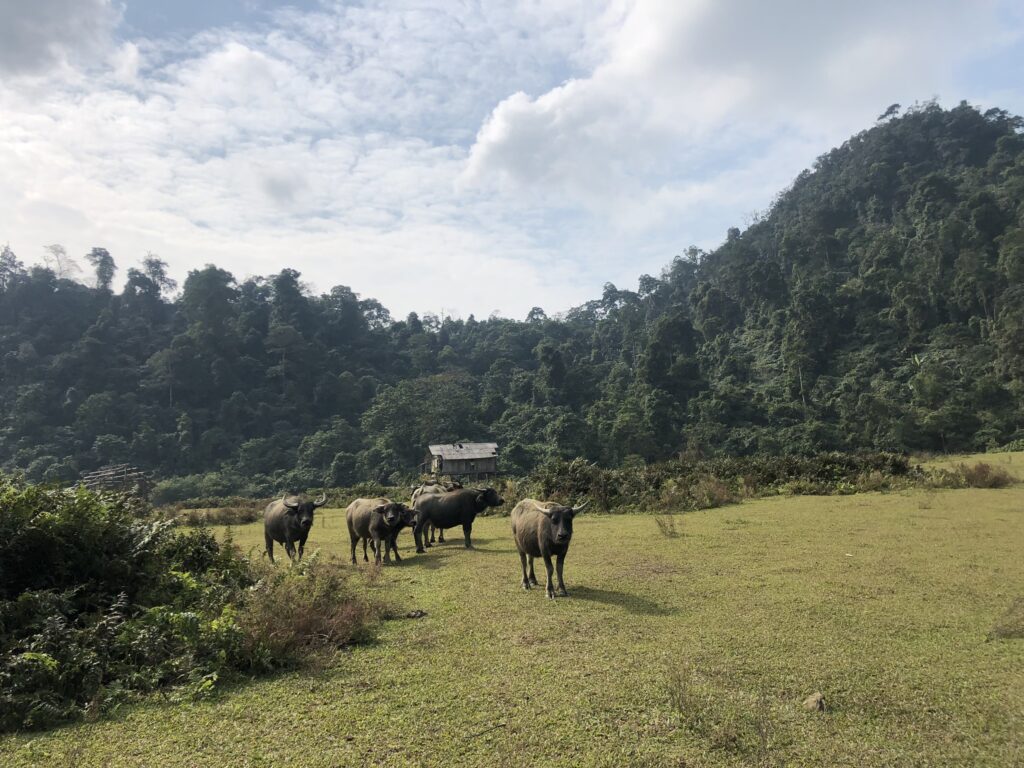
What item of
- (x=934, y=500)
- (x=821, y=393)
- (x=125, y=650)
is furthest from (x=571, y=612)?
(x=821, y=393)

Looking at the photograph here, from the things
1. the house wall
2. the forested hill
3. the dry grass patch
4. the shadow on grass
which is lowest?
the dry grass patch

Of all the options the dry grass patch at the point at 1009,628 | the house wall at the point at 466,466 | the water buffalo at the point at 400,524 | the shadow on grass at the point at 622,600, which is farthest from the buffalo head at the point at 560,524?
the house wall at the point at 466,466

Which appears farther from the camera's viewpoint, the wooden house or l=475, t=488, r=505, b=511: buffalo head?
the wooden house

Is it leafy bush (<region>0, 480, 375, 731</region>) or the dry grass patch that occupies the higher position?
leafy bush (<region>0, 480, 375, 731</region>)

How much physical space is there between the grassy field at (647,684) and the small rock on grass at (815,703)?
0.19 ft

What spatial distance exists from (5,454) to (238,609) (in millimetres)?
62363

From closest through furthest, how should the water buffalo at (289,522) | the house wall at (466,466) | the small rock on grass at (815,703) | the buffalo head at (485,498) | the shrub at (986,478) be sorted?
the small rock on grass at (815,703), the water buffalo at (289,522), the buffalo head at (485,498), the shrub at (986,478), the house wall at (466,466)

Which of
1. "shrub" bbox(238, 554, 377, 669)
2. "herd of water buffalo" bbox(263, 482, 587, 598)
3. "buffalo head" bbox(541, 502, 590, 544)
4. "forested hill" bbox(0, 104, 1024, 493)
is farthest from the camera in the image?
"forested hill" bbox(0, 104, 1024, 493)

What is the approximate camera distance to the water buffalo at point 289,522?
12117 millimetres

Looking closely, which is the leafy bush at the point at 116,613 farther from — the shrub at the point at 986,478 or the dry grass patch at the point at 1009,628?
the shrub at the point at 986,478

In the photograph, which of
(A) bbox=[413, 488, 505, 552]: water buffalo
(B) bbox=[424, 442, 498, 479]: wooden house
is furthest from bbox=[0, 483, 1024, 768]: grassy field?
(B) bbox=[424, 442, 498, 479]: wooden house

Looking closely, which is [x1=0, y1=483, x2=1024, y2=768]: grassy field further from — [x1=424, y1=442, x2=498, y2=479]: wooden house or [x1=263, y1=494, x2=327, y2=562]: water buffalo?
[x1=424, y1=442, x2=498, y2=479]: wooden house

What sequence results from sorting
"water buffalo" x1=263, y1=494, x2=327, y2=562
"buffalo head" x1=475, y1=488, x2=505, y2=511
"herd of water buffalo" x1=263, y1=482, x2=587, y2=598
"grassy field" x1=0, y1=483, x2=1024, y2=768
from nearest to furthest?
"grassy field" x1=0, y1=483, x2=1024, y2=768 < "herd of water buffalo" x1=263, y1=482, x2=587, y2=598 < "water buffalo" x1=263, y1=494, x2=327, y2=562 < "buffalo head" x1=475, y1=488, x2=505, y2=511

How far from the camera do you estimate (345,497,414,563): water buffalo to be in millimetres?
12102
